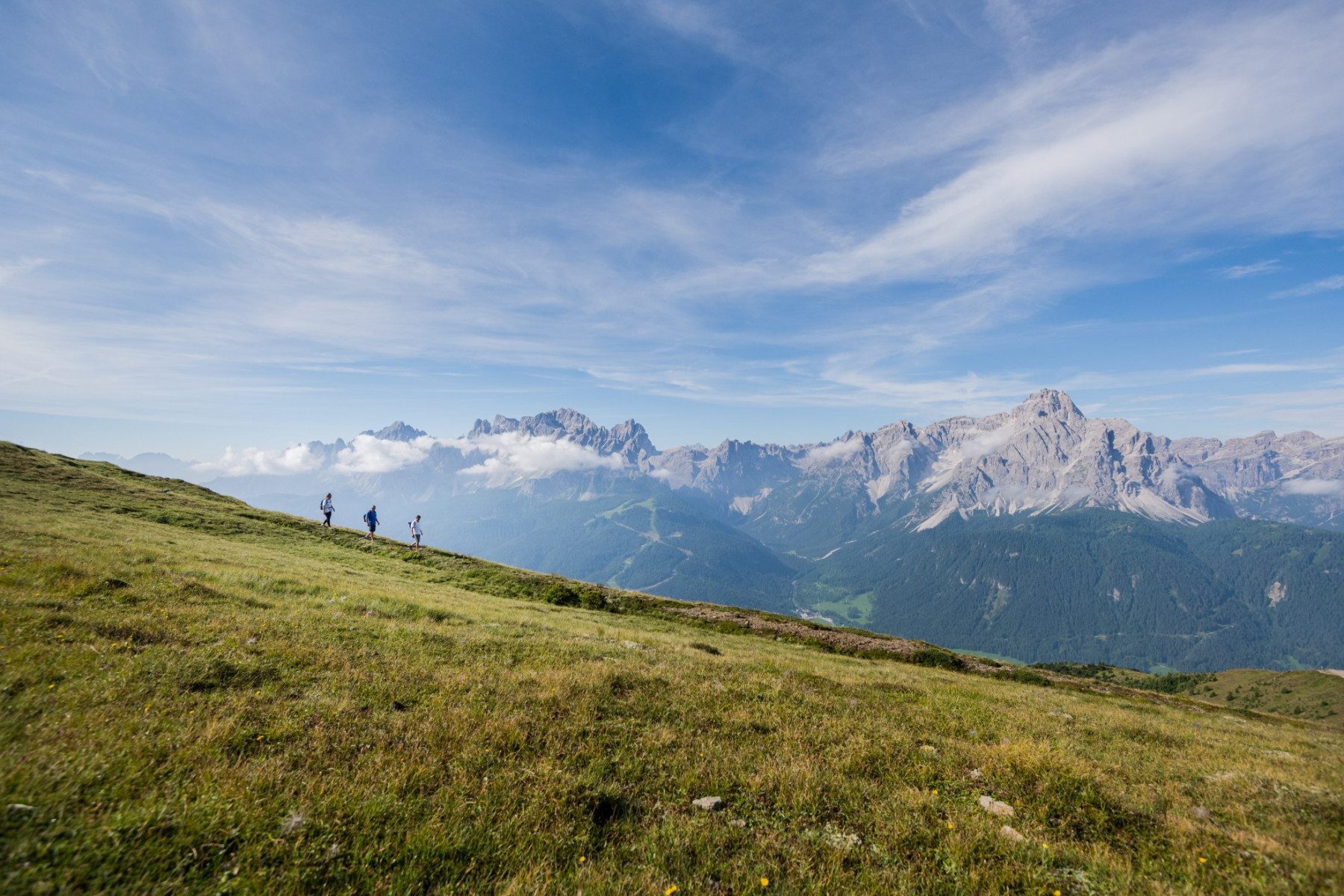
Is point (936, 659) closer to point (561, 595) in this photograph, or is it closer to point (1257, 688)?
point (561, 595)

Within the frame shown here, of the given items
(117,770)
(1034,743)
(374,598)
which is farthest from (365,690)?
(1034,743)

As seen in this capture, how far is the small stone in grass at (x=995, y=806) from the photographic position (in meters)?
7.86

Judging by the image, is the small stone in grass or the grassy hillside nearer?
the grassy hillside

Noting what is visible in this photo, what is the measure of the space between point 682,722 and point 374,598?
14.4 metres

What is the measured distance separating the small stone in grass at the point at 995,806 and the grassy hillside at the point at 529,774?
17cm

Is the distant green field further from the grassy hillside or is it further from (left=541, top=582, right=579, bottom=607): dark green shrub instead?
the grassy hillside

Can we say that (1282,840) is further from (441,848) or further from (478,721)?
(478,721)

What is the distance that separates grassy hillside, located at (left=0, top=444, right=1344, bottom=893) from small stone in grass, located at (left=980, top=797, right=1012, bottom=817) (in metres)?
0.17

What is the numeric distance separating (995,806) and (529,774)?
7420 millimetres

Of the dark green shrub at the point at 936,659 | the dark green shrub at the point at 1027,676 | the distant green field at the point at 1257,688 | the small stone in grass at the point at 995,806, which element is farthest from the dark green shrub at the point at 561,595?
the distant green field at the point at 1257,688

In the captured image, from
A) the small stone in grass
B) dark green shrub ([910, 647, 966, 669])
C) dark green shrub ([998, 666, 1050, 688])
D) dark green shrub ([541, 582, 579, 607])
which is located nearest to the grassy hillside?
the small stone in grass

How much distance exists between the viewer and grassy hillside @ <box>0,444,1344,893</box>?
509 cm

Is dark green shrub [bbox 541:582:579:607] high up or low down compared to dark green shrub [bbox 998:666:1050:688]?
up

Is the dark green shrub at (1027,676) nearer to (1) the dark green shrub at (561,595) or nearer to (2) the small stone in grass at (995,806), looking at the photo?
(1) the dark green shrub at (561,595)
